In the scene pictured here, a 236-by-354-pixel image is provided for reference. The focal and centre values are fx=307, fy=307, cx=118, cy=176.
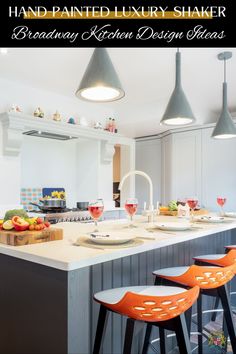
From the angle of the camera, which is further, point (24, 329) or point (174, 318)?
point (24, 329)

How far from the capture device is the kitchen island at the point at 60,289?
3.72ft

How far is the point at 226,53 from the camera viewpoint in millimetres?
3002

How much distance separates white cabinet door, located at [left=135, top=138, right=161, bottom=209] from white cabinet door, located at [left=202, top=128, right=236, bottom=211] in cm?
129

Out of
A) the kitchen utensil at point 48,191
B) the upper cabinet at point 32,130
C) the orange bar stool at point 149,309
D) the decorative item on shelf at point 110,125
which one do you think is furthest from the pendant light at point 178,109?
the kitchen utensil at point 48,191

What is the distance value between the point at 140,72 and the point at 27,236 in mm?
2663

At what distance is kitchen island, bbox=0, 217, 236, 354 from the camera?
3.72 ft

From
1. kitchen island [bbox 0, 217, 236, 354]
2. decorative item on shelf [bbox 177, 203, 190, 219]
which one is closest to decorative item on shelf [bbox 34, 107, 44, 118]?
decorative item on shelf [bbox 177, 203, 190, 219]

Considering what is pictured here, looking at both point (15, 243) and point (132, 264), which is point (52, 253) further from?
point (132, 264)

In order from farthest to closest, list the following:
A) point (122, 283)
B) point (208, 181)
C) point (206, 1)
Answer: point (208, 181) → point (206, 1) → point (122, 283)

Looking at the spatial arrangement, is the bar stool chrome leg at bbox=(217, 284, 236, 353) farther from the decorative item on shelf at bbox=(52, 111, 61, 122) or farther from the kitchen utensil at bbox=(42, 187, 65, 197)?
the kitchen utensil at bbox=(42, 187, 65, 197)

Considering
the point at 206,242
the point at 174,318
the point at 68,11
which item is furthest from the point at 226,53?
the point at 174,318

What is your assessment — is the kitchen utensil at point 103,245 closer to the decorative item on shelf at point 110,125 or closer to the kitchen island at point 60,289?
the kitchen island at point 60,289

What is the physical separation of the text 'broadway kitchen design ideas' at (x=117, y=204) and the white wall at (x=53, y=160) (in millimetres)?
17

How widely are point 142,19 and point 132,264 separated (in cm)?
175
